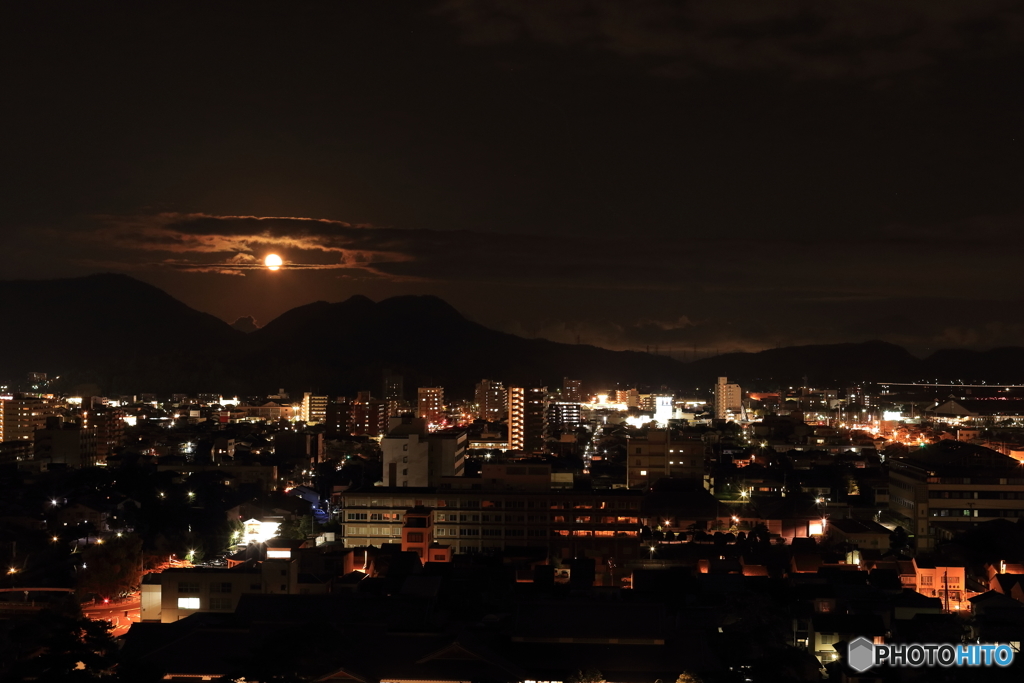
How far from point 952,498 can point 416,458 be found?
7.67 metres

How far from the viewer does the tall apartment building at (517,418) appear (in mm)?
26969

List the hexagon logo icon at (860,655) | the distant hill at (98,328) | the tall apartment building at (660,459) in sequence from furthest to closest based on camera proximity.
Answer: the distant hill at (98,328) → the tall apartment building at (660,459) → the hexagon logo icon at (860,655)

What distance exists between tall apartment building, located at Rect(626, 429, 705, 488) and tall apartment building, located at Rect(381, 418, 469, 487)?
3.88m

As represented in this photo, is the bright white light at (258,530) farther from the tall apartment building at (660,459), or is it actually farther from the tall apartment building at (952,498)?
the tall apartment building at (952,498)

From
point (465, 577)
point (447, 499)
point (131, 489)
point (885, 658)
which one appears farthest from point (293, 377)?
point (885, 658)

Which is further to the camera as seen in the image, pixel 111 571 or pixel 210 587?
pixel 111 571

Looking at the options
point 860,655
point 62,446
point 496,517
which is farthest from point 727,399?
point 860,655

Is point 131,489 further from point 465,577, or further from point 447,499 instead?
point 465,577

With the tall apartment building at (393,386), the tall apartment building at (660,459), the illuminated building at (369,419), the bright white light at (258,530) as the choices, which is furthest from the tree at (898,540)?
the tall apartment building at (393,386)

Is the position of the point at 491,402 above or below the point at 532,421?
above

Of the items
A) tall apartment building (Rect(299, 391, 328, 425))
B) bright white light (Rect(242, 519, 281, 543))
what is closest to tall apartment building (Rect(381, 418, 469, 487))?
bright white light (Rect(242, 519, 281, 543))

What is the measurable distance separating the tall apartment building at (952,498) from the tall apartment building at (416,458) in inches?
259

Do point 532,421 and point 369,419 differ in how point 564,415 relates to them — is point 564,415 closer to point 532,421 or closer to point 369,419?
point 369,419

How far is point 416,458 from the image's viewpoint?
15.5 meters
